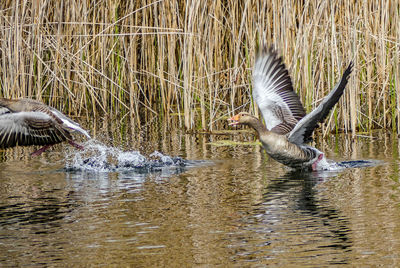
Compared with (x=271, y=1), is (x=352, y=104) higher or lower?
lower

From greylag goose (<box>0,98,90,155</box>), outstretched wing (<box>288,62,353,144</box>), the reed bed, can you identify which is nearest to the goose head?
outstretched wing (<box>288,62,353,144</box>)

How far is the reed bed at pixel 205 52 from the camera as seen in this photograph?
10.5 meters

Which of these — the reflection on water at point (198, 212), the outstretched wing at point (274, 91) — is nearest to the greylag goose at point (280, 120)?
the outstretched wing at point (274, 91)

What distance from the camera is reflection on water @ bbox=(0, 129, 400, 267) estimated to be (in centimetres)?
475

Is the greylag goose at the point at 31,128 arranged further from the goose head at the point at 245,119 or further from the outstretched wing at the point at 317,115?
the outstretched wing at the point at 317,115

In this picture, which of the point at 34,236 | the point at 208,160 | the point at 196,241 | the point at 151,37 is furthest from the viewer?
the point at 151,37

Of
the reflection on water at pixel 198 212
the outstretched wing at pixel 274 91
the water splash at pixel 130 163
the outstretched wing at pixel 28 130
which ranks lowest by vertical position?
the reflection on water at pixel 198 212

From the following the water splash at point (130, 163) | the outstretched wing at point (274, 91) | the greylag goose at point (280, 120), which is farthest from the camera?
the outstretched wing at point (274, 91)

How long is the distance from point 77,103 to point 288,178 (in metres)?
6.72

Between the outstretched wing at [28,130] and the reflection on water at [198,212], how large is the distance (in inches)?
14.2

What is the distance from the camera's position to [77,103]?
1380cm

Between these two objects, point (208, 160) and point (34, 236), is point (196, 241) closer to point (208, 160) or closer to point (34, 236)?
point (34, 236)

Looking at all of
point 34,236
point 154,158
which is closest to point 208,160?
point 154,158

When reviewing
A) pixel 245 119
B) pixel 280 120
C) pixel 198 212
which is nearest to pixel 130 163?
pixel 245 119
